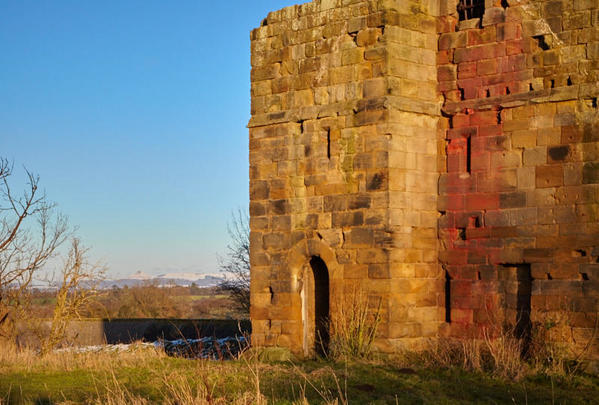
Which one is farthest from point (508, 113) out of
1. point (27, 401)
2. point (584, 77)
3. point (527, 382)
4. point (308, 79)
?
point (27, 401)

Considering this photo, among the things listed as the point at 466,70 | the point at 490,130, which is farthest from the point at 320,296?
the point at 466,70

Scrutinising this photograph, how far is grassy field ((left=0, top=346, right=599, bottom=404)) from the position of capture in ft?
28.5

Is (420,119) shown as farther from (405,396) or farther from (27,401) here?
(27,401)

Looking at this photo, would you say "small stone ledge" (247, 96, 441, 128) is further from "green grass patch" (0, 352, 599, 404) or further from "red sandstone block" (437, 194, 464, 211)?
"green grass patch" (0, 352, 599, 404)

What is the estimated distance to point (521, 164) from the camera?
11531mm

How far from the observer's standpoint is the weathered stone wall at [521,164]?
432 inches

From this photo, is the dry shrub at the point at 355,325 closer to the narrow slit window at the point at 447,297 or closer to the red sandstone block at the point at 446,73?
the narrow slit window at the point at 447,297

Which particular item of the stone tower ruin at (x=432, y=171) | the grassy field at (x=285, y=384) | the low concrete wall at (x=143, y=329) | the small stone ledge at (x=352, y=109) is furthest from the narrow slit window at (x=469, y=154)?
the low concrete wall at (x=143, y=329)

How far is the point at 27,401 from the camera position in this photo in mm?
8914

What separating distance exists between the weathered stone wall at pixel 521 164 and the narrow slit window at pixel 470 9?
206 millimetres

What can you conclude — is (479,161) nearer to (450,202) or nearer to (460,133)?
(460,133)

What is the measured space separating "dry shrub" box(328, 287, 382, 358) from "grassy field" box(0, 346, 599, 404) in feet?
1.17

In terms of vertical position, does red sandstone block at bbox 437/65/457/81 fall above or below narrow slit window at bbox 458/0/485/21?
below

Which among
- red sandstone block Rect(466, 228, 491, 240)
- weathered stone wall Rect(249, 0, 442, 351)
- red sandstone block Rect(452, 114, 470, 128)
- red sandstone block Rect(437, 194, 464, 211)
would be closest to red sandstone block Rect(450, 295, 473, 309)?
weathered stone wall Rect(249, 0, 442, 351)
